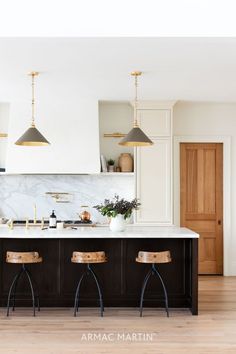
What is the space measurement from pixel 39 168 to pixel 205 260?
9.56 feet

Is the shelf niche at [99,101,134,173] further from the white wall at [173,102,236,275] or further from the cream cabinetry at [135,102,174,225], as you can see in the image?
the white wall at [173,102,236,275]

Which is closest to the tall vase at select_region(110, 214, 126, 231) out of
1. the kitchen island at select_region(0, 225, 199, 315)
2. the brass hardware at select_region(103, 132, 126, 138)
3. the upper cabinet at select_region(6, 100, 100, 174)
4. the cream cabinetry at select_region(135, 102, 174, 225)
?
the kitchen island at select_region(0, 225, 199, 315)

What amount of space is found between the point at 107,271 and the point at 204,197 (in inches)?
108

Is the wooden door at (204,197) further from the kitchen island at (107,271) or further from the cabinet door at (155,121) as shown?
the kitchen island at (107,271)

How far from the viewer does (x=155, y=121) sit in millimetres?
7504

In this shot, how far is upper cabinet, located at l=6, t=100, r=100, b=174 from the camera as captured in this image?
7.45 meters

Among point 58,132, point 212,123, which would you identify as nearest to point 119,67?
point 58,132

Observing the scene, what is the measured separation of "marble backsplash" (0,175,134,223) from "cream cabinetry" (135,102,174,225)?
343 mm

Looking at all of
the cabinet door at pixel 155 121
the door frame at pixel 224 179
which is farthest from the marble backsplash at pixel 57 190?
the cabinet door at pixel 155 121

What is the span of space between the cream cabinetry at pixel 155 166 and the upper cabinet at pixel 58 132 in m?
0.73

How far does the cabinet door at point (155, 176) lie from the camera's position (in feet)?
24.5

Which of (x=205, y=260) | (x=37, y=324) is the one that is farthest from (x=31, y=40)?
(x=205, y=260)

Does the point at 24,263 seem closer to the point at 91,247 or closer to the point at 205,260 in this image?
the point at 91,247
